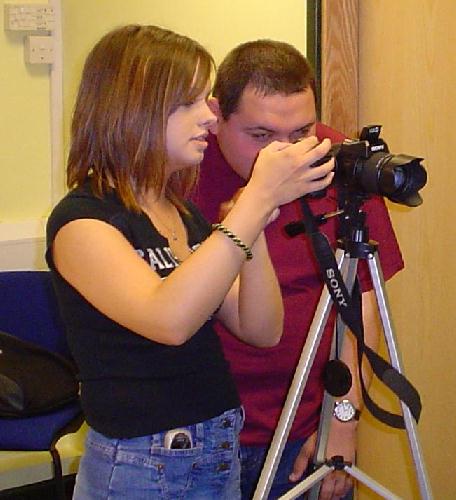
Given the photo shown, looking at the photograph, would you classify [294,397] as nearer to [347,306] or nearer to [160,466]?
[347,306]

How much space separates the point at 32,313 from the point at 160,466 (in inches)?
56.0

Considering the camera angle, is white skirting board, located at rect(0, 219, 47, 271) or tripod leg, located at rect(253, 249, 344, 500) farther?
white skirting board, located at rect(0, 219, 47, 271)

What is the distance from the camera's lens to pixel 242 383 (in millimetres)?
1601

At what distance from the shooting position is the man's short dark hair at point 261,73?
5.13 feet

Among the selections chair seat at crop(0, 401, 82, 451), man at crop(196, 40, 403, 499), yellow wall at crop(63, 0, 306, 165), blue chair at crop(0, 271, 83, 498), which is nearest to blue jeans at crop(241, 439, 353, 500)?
man at crop(196, 40, 403, 499)

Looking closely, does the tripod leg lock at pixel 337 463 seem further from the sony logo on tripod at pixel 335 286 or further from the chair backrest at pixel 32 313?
the chair backrest at pixel 32 313

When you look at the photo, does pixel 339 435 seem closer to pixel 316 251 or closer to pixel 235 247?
pixel 316 251

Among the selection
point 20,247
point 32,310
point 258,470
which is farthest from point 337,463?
point 20,247

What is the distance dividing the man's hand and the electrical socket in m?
1.75

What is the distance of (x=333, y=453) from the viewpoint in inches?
62.5

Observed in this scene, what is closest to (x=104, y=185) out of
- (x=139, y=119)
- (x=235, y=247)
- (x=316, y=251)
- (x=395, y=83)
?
(x=139, y=119)

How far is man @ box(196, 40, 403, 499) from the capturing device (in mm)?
1572

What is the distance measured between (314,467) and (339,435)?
7 cm

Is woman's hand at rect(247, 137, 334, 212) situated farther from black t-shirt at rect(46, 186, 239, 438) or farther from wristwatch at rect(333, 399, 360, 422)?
wristwatch at rect(333, 399, 360, 422)
